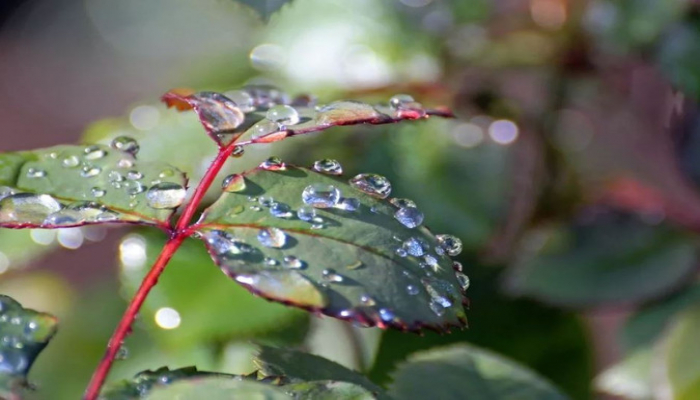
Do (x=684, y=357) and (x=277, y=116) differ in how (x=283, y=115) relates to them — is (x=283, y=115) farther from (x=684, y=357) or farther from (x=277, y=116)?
(x=684, y=357)

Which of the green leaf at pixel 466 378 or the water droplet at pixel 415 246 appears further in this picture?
the green leaf at pixel 466 378

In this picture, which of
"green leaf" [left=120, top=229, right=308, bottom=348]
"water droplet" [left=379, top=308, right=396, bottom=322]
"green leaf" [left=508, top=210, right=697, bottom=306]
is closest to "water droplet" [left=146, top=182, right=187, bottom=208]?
"water droplet" [left=379, top=308, right=396, bottom=322]

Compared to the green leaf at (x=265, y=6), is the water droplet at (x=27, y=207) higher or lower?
lower

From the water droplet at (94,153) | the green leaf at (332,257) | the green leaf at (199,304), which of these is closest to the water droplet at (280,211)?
the green leaf at (332,257)

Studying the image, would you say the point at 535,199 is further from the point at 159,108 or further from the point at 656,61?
the point at 159,108

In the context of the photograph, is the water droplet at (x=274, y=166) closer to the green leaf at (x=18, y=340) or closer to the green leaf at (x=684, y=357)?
the green leaf at (x=18, y=340)

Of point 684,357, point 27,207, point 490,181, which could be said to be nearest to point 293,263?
point 27,207

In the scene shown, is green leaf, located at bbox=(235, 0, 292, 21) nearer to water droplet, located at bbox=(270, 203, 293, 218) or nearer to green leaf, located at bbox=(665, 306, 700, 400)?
water droplet, located at bbox=(270, 203, 293, 218)
